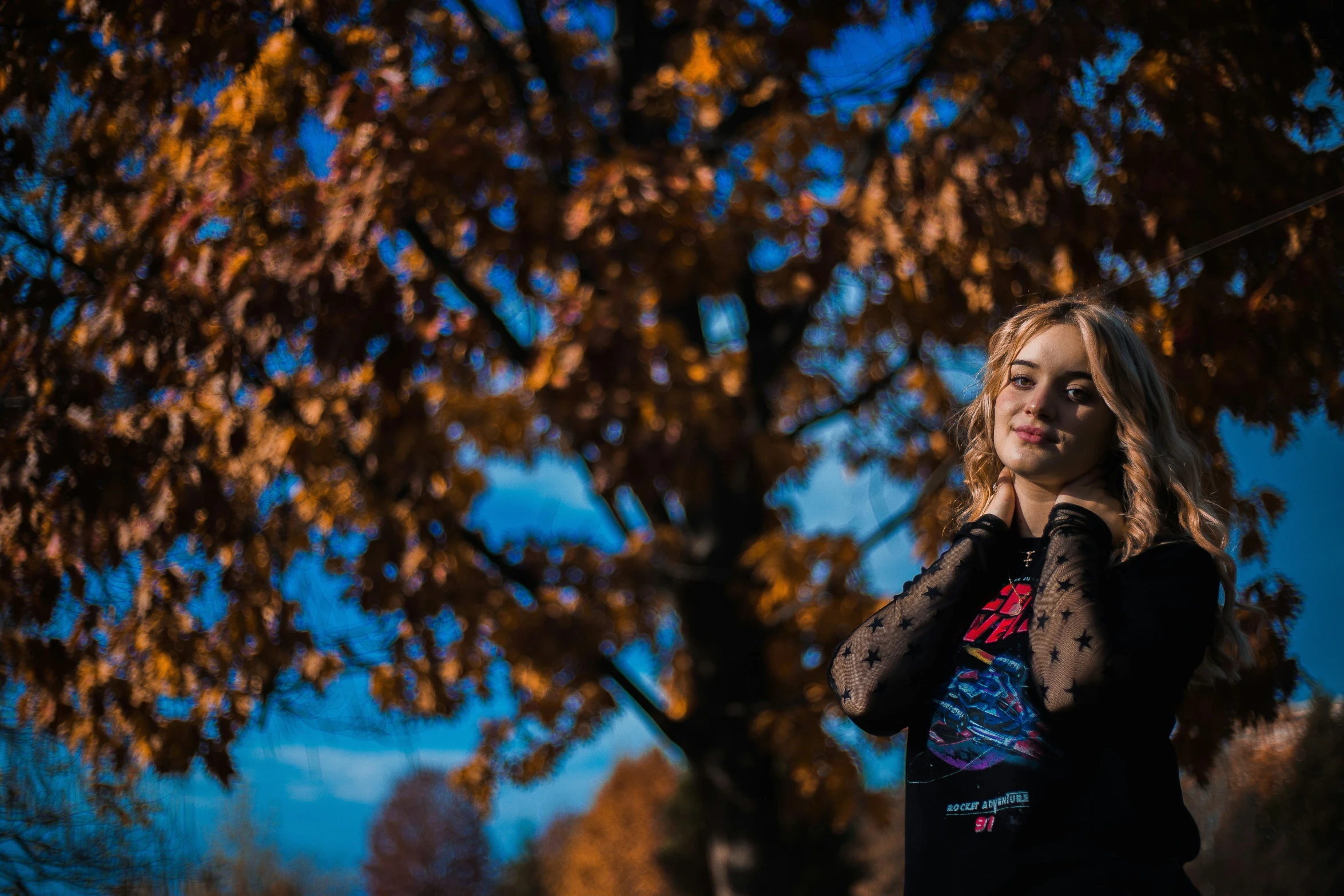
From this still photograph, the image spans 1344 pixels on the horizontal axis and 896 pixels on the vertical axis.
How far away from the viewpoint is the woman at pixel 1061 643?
135cm

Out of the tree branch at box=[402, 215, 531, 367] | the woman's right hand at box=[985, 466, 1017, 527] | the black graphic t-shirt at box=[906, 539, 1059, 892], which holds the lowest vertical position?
the black graphic t-shirt at box=[906, 539, 1059, 892]

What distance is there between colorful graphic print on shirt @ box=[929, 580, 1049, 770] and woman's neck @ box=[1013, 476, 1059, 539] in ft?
0.39

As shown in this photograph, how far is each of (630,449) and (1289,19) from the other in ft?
8.92

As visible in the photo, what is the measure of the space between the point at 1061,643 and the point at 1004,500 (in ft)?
1.31

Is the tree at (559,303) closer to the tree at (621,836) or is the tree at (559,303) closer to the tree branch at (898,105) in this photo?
the tree branch at (898,105)

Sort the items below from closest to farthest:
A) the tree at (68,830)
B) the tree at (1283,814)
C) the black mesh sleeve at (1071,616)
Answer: the black mesh sleeve at (1071,616) → the tree at (1283,814) → the tree at (68,830)

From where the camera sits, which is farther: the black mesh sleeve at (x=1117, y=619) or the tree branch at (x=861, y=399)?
the tree branch at (x=861, y=399)

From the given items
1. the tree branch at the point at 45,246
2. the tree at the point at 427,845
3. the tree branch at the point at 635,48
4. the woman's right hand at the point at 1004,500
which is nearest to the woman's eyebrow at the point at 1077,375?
the woman's right hand at the point at 1004,500

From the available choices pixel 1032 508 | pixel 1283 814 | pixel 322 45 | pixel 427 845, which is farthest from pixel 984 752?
pixel 427 845

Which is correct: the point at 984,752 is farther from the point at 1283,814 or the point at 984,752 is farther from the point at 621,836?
the point at 621,836

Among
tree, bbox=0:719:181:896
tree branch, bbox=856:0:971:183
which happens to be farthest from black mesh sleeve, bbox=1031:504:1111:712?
tree branch, bbox=856:0:971:183

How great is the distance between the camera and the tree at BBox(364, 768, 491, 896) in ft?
104

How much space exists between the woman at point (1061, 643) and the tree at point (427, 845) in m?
32.5

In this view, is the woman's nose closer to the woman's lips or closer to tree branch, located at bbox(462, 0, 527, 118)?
the woman's lips
